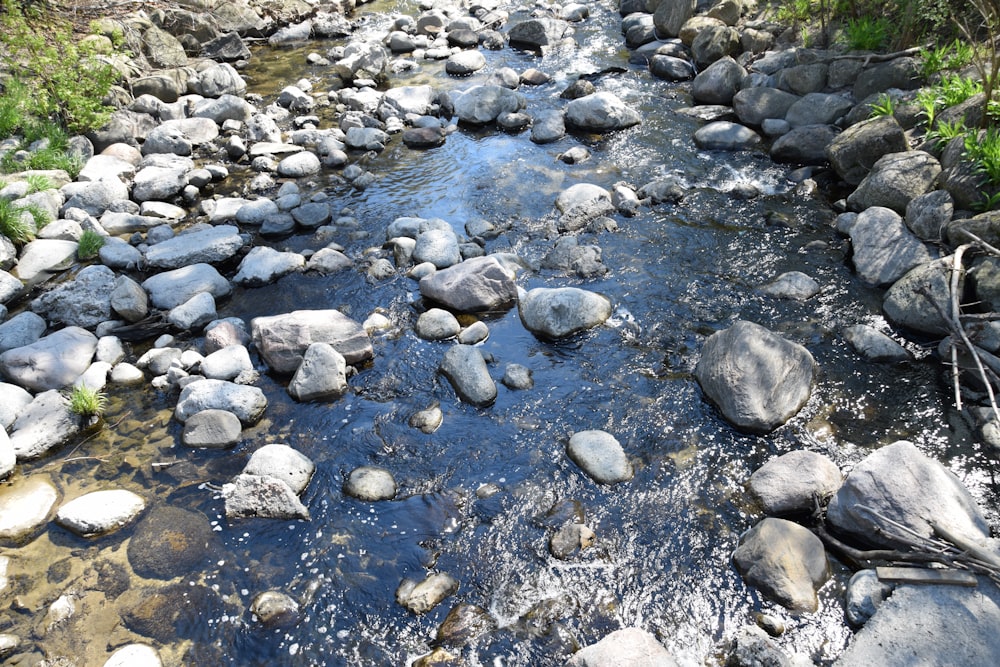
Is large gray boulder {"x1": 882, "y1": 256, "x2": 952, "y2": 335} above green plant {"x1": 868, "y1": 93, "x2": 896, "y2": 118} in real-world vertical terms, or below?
below

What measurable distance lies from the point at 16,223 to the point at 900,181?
998 cm

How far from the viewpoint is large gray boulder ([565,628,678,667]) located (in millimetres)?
3648

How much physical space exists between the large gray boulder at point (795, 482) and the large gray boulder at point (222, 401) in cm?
405

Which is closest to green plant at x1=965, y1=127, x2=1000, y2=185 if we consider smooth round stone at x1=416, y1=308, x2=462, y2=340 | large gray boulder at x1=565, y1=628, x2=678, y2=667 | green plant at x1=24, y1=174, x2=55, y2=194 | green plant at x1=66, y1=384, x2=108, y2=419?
smooth round stone at x1=416, y1=308, x2=462, y2=340

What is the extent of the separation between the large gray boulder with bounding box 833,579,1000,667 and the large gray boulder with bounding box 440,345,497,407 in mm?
3141

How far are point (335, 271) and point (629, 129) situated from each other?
5423mm

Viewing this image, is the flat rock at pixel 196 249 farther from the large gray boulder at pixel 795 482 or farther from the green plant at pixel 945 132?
the green plant at pixel 945 132

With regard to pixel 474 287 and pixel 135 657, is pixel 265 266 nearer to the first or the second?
pixel 474 287

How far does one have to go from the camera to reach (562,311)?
6.34 metres

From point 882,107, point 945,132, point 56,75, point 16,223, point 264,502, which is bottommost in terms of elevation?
point 264,502

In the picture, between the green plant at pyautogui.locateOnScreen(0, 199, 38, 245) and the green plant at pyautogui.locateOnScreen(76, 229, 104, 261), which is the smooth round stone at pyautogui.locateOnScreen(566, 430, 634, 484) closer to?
the green plant at pyautogui.locateOnScreen(76, 229, 104, 261)

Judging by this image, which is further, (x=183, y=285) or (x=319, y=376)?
(x=183, y=285)

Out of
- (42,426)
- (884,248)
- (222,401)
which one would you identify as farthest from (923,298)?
(42,426)

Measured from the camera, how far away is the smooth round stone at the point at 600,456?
4.96 m
